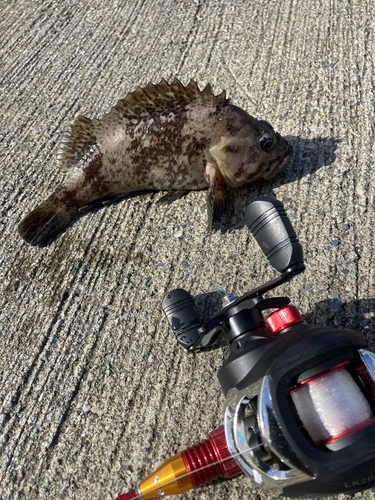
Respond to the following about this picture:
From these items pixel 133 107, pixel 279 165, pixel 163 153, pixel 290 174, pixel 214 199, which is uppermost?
pixel 133 107

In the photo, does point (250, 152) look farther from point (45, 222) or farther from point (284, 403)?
point (284, 403)

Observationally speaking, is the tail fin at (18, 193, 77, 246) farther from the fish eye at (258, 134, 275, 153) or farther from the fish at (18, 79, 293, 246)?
the fish eye at (258, 134, 275, 153)

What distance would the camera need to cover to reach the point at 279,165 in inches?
101

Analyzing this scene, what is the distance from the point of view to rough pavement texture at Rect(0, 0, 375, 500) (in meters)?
1.91

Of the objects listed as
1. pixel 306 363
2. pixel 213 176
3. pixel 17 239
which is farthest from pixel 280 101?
pixel 306 363

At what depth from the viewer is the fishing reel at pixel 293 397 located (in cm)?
114

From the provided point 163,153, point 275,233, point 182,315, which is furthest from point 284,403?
point 163,153

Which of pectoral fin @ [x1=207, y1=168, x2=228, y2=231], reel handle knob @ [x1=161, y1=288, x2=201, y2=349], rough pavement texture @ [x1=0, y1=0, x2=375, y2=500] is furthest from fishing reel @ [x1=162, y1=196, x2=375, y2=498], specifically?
pectoral fin @ [x1=207, y1=168, x2=228, y2=231]

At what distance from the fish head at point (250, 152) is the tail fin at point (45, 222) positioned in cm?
106

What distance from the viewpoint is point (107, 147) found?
2.69 metres

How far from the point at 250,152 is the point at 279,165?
21 centimetres

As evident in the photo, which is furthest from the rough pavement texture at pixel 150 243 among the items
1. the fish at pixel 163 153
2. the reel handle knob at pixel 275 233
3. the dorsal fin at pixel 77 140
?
the reel handle knob at pixel 275 233

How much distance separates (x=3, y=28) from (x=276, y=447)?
461cm

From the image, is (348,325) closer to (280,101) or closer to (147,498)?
(147,498)
